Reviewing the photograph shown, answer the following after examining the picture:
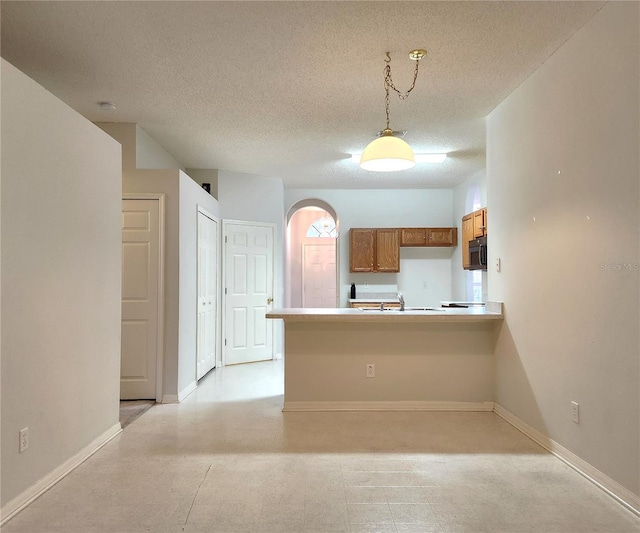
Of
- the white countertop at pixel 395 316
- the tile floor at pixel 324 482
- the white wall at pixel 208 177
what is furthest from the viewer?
the white wall at pixel 208 177

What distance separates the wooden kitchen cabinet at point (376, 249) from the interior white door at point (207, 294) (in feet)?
7.58

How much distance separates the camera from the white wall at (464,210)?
6.39 m

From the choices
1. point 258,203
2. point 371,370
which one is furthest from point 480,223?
point 258,203

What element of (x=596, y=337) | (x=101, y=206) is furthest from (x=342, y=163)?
(x=596, y=337)

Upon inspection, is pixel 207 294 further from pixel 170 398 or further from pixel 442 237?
pixel 442 237

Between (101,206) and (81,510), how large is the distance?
1946mm

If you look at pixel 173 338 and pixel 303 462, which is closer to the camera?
→ pixel 303 462

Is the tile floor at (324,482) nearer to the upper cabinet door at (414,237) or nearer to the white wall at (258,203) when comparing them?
the white wall at (258,203)

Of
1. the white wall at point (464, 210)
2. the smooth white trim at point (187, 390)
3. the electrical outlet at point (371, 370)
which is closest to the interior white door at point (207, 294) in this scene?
the smooth white trim at point (187, 390)

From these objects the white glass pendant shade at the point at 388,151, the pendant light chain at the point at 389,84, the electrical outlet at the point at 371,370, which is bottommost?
the electrical outlet at the point at 371,370

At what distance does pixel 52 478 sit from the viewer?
2586mm

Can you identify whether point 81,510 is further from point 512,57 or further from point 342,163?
point 342,163

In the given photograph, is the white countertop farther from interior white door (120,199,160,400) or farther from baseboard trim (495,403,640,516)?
interior white door (120,199,160,400)

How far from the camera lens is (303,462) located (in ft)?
9.54
